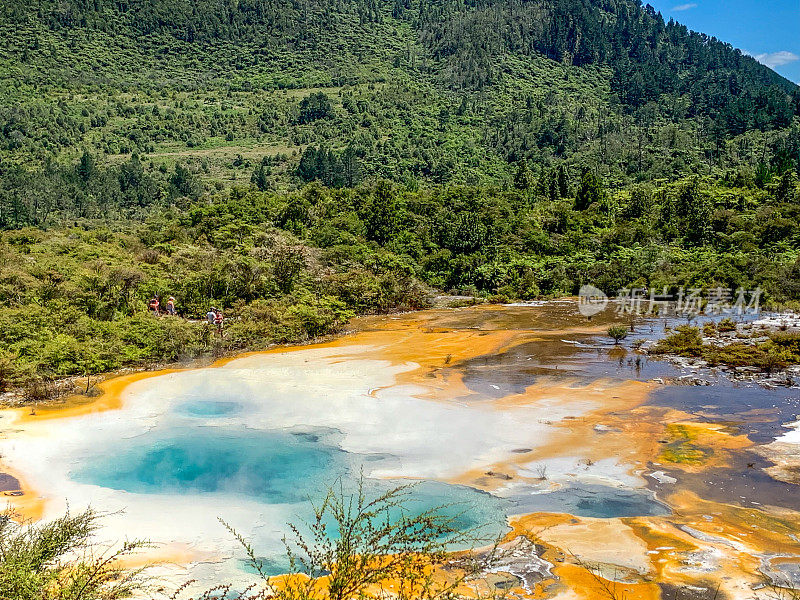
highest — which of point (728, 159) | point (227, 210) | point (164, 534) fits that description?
point (728, 159)

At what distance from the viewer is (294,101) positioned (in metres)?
100

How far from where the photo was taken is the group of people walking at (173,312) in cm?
2123

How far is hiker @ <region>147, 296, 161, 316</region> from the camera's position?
22.3 meters

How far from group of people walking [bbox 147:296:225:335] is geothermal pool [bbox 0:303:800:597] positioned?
340 centimetres

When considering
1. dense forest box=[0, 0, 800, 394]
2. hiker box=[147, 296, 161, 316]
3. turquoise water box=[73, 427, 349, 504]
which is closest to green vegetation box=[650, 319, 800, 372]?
dense forest box=[0, 0, 800, 394]

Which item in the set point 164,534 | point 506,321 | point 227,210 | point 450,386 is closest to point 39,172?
point 227,210

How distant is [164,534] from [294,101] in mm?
96732

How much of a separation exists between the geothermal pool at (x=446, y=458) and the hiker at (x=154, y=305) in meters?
5.17

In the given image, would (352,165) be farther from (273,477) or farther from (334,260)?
(273,477)

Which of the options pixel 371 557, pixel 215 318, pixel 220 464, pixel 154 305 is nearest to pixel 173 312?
pixel 154 305

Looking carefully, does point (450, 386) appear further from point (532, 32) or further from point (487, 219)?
point (532, 32)

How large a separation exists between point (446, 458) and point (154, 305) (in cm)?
1416

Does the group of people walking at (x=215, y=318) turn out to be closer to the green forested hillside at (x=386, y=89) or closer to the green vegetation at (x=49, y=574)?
the green vegetation at (x=49, y=574)

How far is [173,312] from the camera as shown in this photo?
883 inches
